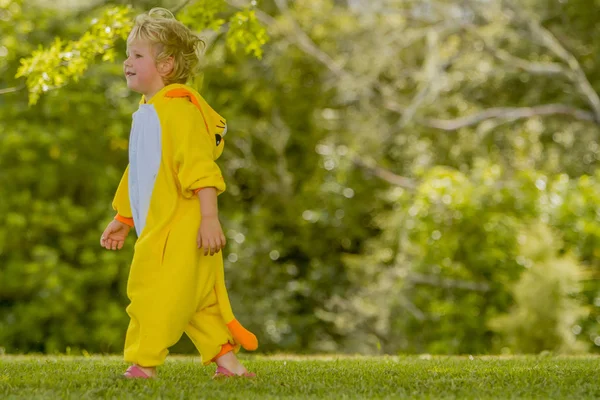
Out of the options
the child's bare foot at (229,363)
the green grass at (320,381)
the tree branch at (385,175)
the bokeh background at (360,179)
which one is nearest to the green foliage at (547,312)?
the bokeh background at (360,179)

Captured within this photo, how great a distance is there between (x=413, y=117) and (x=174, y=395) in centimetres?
1023

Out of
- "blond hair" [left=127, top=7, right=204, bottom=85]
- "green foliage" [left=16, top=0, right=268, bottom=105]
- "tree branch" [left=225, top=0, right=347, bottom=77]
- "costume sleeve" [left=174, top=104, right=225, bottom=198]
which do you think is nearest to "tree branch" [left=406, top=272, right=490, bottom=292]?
"tree branch" [left=225, top=0, right=347, bottom=77]

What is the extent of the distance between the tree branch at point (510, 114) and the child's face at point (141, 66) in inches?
365

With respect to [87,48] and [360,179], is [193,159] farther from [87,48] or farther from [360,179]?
[360,179]

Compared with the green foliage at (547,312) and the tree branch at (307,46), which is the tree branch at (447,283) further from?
the tree branch at (307,46)

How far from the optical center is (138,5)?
1199cm

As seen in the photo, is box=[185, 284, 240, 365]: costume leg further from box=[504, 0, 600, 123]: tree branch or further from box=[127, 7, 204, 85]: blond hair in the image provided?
box=[504, 0, 600, 123]: tree branch

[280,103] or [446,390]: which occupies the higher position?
[446,390]

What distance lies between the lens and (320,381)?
4039 mm

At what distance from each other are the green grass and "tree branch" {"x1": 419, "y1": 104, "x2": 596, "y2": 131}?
26.5ft

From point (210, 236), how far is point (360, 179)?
991 centimetres

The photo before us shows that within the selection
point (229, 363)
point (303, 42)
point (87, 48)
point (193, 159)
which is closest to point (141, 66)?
point (193, 159)

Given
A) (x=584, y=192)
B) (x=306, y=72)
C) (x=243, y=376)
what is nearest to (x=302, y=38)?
(x=306, y=72)

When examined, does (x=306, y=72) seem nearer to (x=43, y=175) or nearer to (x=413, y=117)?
(x=413, y=117)
